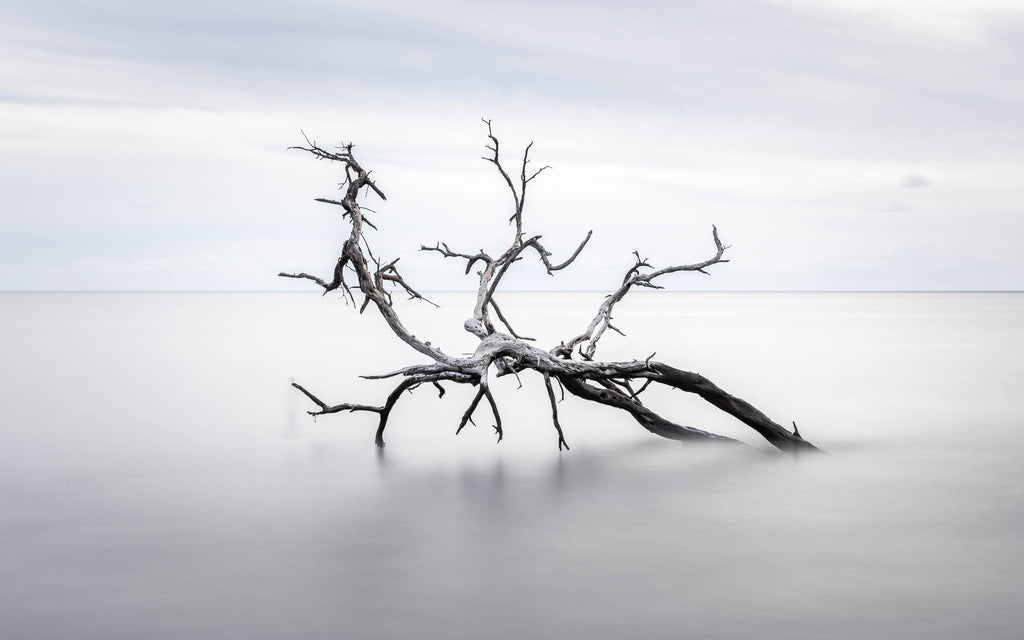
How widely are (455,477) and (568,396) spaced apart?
33.0ft

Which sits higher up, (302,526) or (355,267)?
(355,267)

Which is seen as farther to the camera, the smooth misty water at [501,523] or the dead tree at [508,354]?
the dead tree at [508,354]

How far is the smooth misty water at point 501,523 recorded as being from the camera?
699 cm

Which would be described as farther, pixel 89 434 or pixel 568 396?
pixel 568 396

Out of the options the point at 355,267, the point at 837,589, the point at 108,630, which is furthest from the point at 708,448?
the point at 108,630

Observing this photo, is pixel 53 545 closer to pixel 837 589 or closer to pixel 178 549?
pixel 178 549

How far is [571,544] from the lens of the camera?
29.2 feet

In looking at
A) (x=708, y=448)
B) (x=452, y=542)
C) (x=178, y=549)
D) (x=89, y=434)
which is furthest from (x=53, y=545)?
(x=708, y=448)

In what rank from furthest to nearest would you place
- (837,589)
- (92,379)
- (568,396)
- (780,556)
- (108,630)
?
(92,379)
(568,396)
(780,556)
(837,589)
(108,630)

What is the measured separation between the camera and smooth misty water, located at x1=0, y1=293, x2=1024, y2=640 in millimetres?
6988

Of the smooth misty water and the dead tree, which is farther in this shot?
the dead tree

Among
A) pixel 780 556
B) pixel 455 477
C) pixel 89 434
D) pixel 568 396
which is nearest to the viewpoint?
pixel 780 556

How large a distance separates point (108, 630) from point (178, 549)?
1.95m

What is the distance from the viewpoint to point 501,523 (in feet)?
31.7
